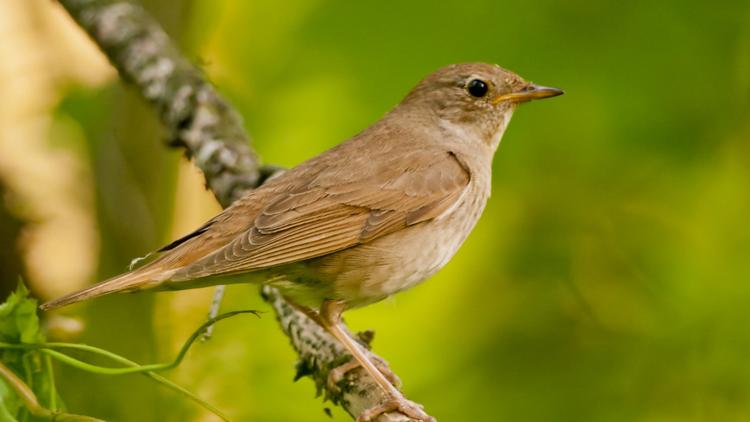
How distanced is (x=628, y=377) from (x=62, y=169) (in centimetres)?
309

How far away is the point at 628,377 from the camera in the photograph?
176 inches

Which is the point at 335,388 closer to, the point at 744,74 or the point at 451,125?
the point at 451,125

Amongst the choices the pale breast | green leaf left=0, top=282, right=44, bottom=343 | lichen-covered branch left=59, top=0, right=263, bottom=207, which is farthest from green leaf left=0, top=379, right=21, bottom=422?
lichen-covered branch left=59, top=0, right=263, bottom=207

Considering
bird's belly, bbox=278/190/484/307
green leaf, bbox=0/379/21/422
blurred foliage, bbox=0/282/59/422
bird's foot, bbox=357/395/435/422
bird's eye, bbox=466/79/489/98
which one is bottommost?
bird's foot, bbox=357/395/435/422

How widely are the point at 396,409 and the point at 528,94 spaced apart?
1824 mm

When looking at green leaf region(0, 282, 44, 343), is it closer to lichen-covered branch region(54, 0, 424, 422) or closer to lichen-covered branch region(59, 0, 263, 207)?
lichen-covered branch region(54, 0, 424, 422)

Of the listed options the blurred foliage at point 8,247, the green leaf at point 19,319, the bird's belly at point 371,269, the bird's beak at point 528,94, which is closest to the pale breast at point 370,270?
the bird's belly at point 371,269

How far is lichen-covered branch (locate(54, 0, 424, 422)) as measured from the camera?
468cm

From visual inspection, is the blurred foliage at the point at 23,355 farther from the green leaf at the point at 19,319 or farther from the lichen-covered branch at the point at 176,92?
the lichen-covered branch at the point at 176,92

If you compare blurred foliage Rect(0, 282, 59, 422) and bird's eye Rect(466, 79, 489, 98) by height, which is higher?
bird's eye Rect(466, 79, 489, 98)

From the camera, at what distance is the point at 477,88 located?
4.99 meters

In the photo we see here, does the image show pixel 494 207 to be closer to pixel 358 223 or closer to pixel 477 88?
pixel 477 88

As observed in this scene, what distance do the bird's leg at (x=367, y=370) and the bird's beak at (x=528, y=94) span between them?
1328 mm

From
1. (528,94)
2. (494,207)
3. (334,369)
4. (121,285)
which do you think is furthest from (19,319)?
(494,207)
